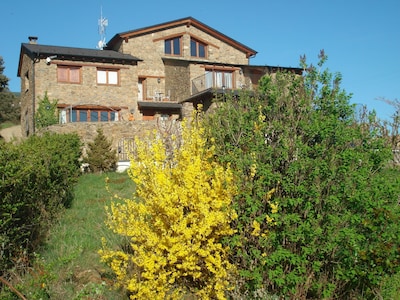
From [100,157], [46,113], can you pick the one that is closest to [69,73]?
[46,113]

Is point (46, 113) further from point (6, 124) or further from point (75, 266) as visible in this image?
point (6, 124)

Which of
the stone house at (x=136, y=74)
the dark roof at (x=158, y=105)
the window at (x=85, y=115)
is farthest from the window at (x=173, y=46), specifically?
the window at (x=85, y=115)

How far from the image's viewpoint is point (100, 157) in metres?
16.3

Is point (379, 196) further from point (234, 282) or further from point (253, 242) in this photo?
point (234, 282)

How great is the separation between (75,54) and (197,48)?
9098 mm

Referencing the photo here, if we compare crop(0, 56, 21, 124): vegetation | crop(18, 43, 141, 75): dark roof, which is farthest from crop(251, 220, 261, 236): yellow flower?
crop(0, 56, 21, 124): vegetation

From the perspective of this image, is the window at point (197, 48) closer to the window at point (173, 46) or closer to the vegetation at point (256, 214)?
the window at point (173, 46)

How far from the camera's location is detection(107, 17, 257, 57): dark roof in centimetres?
2845

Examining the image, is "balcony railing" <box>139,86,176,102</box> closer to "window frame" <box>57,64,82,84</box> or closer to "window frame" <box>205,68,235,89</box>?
"window frame" <box>205,68,235,89</box>

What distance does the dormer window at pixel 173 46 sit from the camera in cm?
3005

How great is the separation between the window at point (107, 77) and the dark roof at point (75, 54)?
570 mm

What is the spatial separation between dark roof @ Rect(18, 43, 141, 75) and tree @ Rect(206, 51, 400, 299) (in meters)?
21.1

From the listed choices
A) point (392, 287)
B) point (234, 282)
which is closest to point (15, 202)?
point (234, 282)

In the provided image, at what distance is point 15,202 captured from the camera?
503cm
